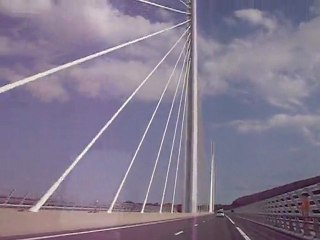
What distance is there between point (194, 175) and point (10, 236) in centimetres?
2914

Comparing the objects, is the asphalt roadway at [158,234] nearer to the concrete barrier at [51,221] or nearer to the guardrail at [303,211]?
the concrete barrier at [51,221]

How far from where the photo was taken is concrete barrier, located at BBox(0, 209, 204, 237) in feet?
38.3

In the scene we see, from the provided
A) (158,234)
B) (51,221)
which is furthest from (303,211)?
(51,221)

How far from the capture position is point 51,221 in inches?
565

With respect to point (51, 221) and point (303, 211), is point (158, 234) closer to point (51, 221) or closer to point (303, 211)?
point (51, 221)

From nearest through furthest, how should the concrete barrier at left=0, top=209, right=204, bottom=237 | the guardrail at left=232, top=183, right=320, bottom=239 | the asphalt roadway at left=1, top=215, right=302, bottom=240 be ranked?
the concrete barrier at left=0, top=209, right=204, bottom=237 → the asphalt roadway at left=1, top=215, right=302, bottom=240 → the guardrail at left=232, top=183, right=320, bottom=239

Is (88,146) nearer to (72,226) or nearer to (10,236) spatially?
(72,226)

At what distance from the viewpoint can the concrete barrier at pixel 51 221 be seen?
1168 centimetres

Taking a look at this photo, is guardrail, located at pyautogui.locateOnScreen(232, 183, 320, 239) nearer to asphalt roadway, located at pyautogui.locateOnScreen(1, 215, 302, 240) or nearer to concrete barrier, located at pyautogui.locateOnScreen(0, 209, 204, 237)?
asphalt roadway, located at pyautogui.locateOnScreen(1, 215, 302, 240)

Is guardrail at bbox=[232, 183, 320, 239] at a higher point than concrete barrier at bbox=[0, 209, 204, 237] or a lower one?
higher

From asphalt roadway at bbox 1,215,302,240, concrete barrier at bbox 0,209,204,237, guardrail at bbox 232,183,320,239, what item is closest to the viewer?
concrete barrier at bbox 0,209,204,237

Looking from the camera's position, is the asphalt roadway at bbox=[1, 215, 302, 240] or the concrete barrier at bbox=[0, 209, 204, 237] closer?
the concrete barrier at bbox=[0, 209, 204, 237]

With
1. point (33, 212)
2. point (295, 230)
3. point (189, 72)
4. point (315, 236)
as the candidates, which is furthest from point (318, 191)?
point (189, 72)

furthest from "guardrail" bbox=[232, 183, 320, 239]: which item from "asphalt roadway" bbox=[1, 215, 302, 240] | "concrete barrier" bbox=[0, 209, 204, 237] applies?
"concrete barrier" bbox=[0, 209, 204, 237]
